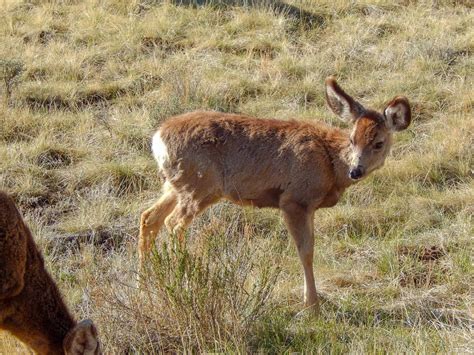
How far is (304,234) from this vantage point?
27.3 feet

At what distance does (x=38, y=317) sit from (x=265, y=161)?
3.49 meters

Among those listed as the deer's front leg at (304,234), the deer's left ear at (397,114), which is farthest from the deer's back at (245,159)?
the deer's left ear at (397,114)

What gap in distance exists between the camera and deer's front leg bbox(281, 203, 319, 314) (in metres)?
8.08

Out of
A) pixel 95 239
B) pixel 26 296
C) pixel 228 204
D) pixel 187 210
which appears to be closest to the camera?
pixel 26 296

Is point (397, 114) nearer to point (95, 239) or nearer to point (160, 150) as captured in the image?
point (160, 150)

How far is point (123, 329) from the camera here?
653 centimetres

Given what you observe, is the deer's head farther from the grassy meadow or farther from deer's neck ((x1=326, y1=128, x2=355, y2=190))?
the grassy meadow

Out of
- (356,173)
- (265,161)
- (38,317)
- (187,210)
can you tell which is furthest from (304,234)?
(38,317)

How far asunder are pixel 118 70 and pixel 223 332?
7.37 m

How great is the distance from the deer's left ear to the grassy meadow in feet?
3.77

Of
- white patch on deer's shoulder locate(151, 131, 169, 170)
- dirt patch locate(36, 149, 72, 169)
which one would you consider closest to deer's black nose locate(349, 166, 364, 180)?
white patch on deer's shoulder locate(151, 131, 169, 170)

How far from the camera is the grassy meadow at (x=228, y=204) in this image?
6582 mm

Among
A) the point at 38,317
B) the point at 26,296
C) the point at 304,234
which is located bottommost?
the point at 304,234

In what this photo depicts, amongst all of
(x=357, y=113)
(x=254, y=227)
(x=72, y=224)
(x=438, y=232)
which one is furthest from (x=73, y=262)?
(x=438, y=232)
